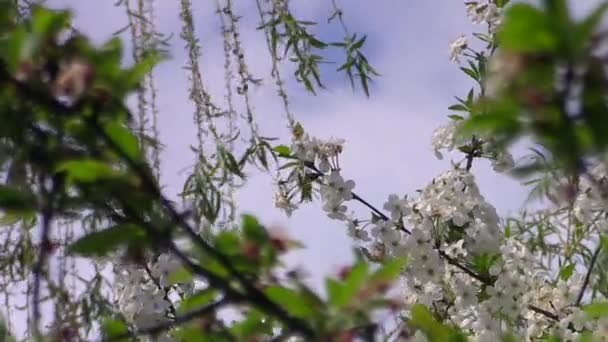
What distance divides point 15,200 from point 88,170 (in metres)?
0.10

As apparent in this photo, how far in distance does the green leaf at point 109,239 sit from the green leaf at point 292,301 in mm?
120

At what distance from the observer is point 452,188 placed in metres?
2.79

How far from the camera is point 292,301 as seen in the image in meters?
0.91

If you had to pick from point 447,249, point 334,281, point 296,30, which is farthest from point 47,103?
point 447,249

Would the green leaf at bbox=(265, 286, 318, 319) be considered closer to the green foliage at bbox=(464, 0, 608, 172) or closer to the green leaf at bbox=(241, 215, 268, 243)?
the green leaf at bbox=(241, 215, 268, 243)

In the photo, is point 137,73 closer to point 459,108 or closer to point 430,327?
point 430,327

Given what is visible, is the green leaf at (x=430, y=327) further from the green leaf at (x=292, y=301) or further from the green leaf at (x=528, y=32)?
the green leaf at (x=528, y=32)

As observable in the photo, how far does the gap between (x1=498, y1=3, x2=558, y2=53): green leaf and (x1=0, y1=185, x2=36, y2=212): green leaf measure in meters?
0.45

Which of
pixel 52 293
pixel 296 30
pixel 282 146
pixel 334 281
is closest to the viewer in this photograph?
pixel 334 281

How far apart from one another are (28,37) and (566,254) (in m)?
2.14

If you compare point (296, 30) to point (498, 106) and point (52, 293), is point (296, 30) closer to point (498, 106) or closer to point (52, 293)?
point (52, 293)

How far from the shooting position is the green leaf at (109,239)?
936 millimetres

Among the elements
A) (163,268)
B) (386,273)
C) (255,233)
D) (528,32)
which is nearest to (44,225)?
(255,233)

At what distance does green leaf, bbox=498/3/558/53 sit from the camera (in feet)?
2.32
